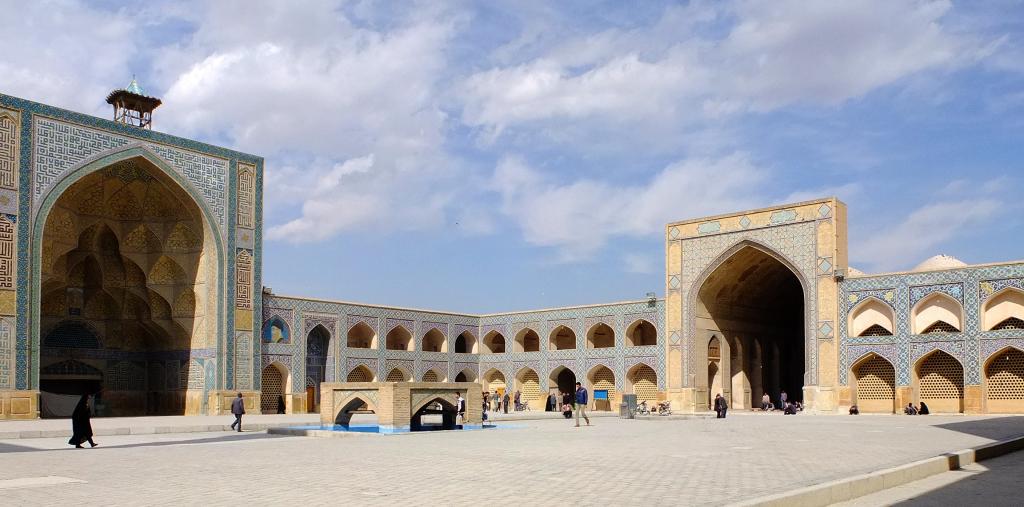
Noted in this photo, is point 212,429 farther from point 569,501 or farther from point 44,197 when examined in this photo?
point 569,501

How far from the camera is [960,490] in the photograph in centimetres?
712

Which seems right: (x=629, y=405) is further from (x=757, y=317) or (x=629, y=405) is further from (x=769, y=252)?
(x=757, y=317)

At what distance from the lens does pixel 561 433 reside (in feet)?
47.0

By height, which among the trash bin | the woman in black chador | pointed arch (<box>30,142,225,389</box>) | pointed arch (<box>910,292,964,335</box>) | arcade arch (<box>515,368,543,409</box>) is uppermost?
pointed arch (<box>30,142,225,389</box>)

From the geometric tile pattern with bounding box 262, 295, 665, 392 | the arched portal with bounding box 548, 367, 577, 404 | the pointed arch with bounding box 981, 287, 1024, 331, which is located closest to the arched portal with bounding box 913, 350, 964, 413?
the pointed arch with bounding box 981, 287, 1024, 331

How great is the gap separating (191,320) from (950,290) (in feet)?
65.4

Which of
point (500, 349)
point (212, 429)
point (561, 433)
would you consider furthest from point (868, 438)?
point (500, 349)

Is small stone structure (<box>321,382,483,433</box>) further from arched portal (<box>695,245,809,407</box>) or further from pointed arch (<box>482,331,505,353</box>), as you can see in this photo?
pointed arch (<box>482,331,505,353</box>)

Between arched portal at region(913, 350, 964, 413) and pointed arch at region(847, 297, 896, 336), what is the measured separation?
1.29 m

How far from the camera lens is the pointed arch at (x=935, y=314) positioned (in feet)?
79.5

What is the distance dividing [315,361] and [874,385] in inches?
644

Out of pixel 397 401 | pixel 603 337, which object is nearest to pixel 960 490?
pixel 397 401

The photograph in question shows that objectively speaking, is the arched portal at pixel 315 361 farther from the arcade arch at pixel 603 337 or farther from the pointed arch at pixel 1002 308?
the pointed arch at pixel 1002 308

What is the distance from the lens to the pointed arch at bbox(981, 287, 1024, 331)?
2325 centimetres
